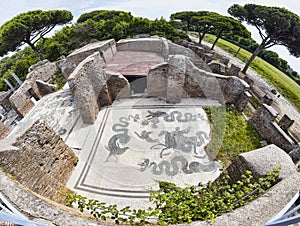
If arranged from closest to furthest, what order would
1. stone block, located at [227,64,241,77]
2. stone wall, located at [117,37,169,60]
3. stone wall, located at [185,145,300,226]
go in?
stone wall, located at [185,145,300,226]
stone wall, located at [117,37,169,60]
stone block, located at [227,64,241,77]

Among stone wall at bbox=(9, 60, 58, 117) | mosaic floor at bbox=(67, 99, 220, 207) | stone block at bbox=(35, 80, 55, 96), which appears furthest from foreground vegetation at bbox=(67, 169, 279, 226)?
stone block at bbox=(35, 80, 55, 96)

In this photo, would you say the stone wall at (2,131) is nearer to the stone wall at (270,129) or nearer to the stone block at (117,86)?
the stone block at (117,86)

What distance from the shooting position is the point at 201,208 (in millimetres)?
2723

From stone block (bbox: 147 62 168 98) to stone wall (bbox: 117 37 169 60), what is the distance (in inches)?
152

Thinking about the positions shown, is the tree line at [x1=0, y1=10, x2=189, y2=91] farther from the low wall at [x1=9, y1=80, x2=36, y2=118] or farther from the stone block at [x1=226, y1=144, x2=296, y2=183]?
the stone block at [x1=226, y1=144, x2=296, y2=183]

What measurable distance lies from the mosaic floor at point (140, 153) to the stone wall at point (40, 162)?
2.66 feet

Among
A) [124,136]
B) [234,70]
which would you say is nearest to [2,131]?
[124,136]

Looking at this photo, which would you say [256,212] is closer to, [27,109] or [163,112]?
[163,112]

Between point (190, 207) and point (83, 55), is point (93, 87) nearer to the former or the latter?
point (83, 55)

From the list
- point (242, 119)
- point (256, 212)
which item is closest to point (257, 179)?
point (256, 212)

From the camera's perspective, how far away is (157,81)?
28.8 feet

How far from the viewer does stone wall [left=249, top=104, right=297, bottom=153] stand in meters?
6.73

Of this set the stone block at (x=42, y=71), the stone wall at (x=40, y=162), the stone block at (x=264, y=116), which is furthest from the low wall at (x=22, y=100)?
the stone block at (x=264, y=116)

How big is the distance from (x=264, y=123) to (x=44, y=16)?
1862 centimetres
